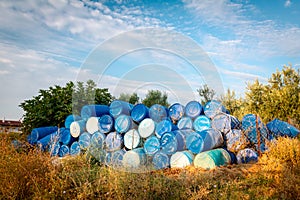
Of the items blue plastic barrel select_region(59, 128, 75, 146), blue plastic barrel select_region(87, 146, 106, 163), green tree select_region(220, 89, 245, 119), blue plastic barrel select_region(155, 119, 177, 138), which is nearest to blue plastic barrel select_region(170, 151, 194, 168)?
blue plastic barrel select_region(155, 119, 177, 138)

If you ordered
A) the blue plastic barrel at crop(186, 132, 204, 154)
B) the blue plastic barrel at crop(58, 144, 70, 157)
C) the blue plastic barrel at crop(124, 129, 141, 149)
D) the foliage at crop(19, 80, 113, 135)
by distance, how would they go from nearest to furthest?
the blue plastic barrel at crop(186, 132, 204, 154), the blue plastic barrel at crop(124, 129, 141, 149), the blue plastic barrel at crop(58, 144, 70, 157), the foliage at crop(19, 80, 113, 135)

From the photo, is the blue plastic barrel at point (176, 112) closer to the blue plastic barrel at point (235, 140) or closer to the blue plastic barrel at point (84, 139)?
the blue plastic barrel at point (235, 140)

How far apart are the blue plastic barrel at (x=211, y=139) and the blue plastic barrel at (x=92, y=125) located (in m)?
3.16

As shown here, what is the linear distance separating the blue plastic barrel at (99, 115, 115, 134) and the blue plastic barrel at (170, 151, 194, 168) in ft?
6.82

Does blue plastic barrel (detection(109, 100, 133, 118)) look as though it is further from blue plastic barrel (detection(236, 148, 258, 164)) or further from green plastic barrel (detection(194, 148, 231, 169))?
blue plastic barrel (detection(236, 148, 258, 164))

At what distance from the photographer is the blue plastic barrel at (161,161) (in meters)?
6.97

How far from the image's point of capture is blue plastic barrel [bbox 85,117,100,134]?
8.19m

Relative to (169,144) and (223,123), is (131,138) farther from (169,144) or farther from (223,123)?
(223,123)

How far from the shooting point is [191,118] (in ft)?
26.4

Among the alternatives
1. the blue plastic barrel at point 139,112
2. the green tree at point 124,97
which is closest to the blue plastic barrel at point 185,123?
the blue plastic barrel at point 139,112

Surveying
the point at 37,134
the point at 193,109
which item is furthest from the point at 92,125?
the point at 193,109

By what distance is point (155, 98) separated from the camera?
8273 millimetres

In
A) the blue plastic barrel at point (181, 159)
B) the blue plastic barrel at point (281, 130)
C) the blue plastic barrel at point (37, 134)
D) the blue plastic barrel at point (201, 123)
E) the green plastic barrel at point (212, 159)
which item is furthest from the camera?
the blue plastic barrel at point (37, 134)

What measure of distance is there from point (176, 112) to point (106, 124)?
7.05 feet
